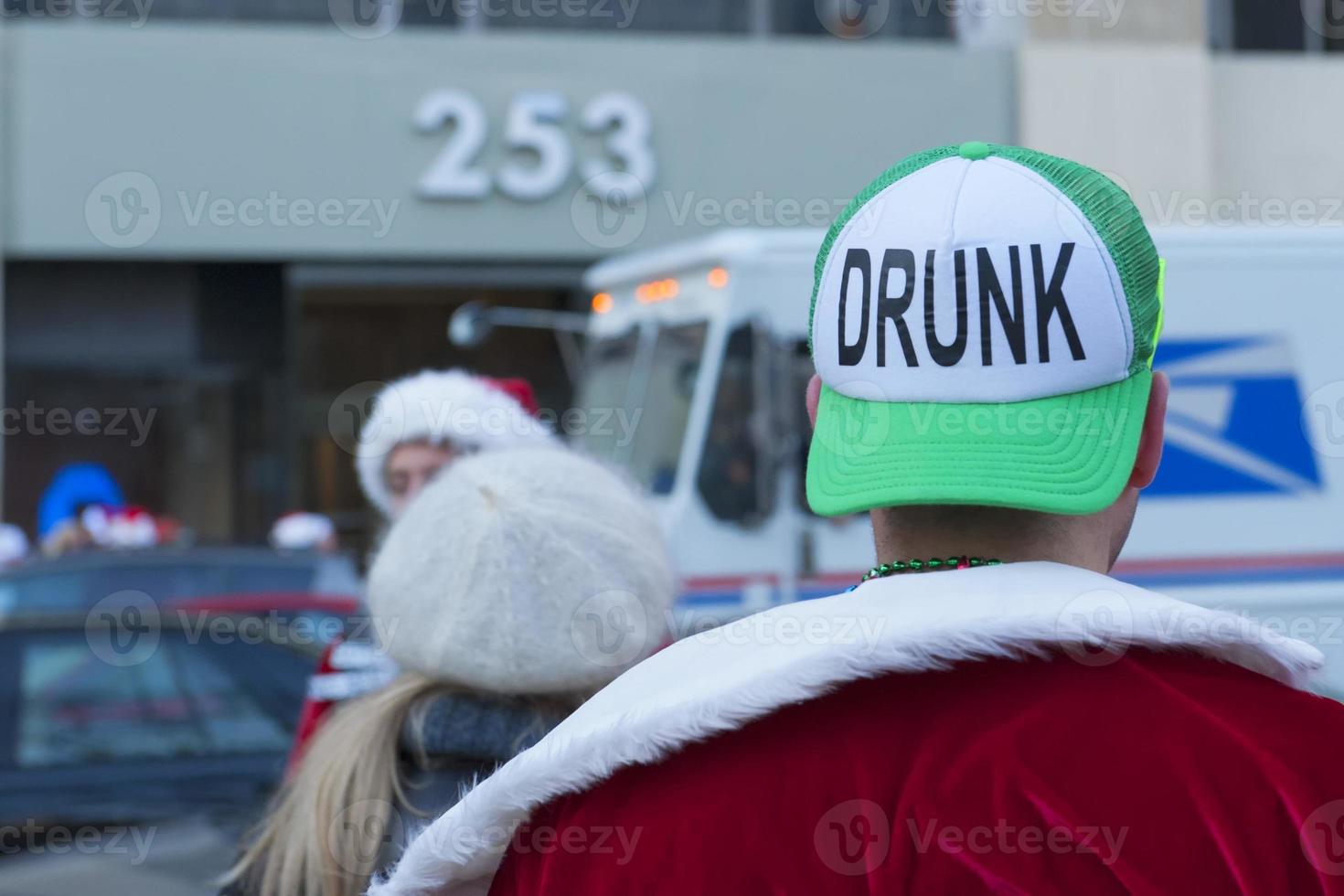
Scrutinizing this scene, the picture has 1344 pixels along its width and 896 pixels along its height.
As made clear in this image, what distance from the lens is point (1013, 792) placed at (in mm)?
980

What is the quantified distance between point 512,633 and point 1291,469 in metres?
5.51

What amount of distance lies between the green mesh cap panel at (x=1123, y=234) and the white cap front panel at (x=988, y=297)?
0.03 feet

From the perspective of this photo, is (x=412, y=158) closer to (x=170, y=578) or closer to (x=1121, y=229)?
(x=170, y=578)

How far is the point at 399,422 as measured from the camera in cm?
378

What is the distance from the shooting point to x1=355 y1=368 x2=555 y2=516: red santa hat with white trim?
367cm

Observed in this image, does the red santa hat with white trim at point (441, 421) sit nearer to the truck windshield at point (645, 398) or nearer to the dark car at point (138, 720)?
the dark car at point (138, 720)

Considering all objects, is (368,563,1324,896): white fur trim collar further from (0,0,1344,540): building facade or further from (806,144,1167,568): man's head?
(0,0,1344,540): building facade

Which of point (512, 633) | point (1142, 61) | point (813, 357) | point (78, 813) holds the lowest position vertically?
point (78, 813)

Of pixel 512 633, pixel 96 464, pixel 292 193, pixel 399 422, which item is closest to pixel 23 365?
pixel 96 464

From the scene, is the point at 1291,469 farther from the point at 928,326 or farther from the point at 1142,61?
the point at 1142,61

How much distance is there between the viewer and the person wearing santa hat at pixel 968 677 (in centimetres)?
98

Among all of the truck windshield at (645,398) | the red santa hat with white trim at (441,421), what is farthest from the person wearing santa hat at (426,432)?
the truck windshield at (645,398)

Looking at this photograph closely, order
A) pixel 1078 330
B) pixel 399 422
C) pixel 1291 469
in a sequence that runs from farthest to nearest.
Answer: pixel 1291 469
pixel 399 422
pixel 1078 330

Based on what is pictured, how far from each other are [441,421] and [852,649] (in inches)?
109
